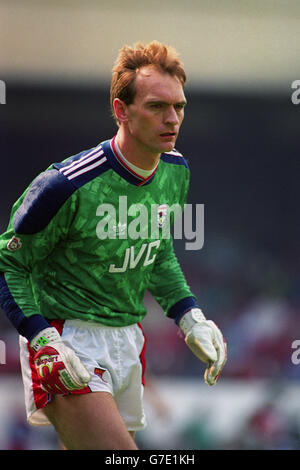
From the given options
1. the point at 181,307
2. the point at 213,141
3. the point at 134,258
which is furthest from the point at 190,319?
the point at 213,141

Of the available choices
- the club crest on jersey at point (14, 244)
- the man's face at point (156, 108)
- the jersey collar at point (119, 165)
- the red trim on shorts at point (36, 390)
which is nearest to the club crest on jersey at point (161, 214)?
the jersey collar at point (119, 165)

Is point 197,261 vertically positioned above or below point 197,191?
below

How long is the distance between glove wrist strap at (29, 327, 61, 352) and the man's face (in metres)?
0.71

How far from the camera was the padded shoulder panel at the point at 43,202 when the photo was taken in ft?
7.54

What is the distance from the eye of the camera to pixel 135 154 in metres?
2.47

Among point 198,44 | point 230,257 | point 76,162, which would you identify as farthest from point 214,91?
point 76,162

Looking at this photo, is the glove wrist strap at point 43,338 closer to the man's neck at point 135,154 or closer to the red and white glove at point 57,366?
the red and white glove at point 57,366

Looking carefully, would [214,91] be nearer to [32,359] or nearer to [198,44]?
[198,44]

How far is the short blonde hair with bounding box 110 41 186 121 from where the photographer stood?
7.96 ft

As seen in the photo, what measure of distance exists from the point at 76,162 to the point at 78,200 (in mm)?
142

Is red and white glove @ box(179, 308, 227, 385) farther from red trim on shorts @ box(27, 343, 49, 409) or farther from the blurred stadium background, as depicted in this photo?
the blurred stadium background

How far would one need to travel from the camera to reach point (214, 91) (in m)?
7.39

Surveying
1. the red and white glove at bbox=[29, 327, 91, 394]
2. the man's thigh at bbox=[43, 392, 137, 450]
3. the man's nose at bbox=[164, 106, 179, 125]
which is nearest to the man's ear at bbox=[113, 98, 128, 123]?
the man's nose at bbox=[164, 106, 179, 125]

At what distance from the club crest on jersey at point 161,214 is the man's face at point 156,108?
10.4 inches
